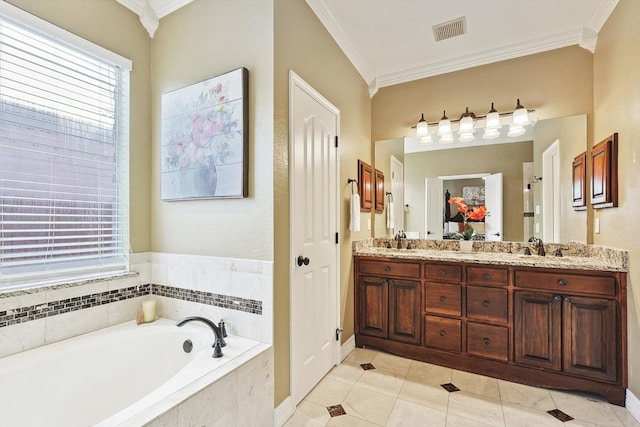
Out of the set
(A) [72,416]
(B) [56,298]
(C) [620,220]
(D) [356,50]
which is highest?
(D) [356,50]

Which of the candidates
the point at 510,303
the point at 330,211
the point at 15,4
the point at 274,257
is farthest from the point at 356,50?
the point at 510,303

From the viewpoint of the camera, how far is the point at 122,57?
214 centimetres

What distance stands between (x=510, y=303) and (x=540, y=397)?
63 cm

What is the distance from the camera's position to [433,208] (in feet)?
10.1

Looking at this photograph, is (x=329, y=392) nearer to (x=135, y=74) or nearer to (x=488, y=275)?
(x=488, y=275)

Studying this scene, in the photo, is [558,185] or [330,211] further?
[558,185]

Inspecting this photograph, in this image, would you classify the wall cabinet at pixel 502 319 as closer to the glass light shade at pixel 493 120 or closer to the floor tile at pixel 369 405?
the floor tile at pixel 369 405

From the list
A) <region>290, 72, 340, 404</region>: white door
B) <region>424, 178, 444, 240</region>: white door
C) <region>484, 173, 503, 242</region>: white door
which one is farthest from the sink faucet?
<region>290, 72, 340, 404</region>: white door

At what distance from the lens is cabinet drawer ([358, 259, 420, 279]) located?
2615 mm

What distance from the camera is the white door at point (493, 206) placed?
284 centimetres

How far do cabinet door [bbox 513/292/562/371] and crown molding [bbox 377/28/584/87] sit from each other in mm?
2106

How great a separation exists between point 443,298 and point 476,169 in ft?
4.33

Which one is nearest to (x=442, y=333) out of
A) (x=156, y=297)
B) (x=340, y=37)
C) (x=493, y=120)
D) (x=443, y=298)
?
(x=443, y=298)

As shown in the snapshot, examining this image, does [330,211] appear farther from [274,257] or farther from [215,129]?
[215,129]
